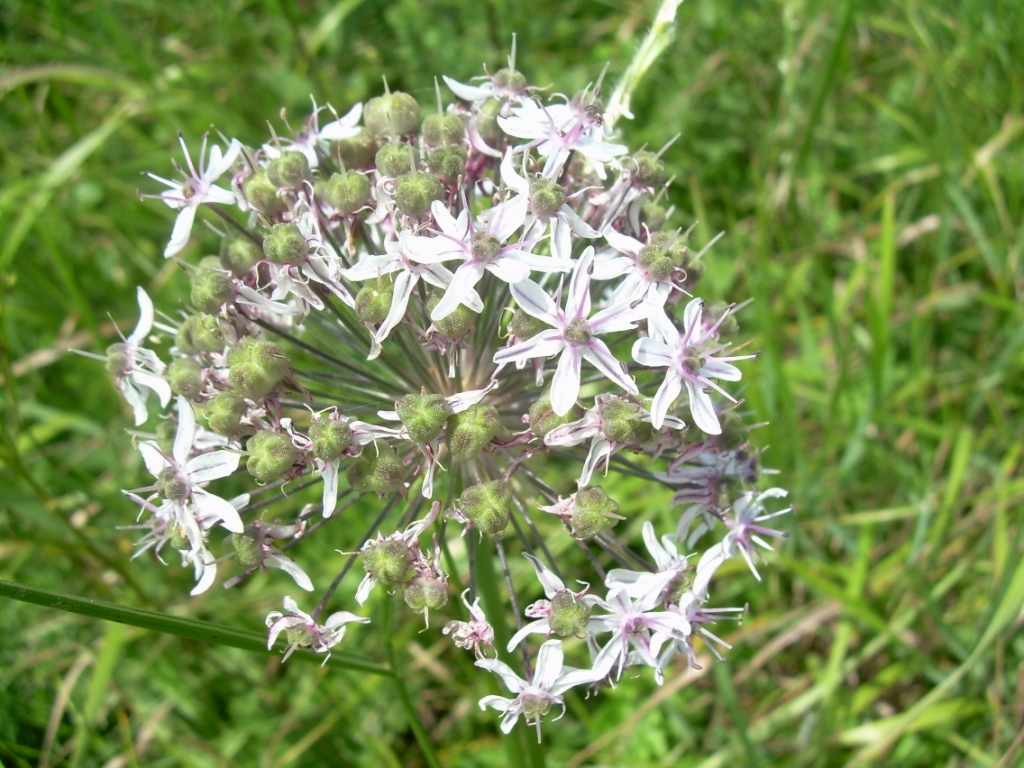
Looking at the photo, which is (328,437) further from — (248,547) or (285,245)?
(285,245)

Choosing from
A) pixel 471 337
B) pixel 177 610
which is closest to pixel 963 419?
pixel 471 337

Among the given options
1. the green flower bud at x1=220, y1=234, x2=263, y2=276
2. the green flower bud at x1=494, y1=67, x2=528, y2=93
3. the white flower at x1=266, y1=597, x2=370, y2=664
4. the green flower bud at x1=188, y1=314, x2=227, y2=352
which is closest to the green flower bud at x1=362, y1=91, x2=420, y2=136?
the green flower bud at x1=494, y1=67, x2=528, y2=93

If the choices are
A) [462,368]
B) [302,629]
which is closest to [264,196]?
[462,368]

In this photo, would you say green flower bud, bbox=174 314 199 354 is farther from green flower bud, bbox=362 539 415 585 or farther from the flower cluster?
green flower bud, bbox=362 539 415 585

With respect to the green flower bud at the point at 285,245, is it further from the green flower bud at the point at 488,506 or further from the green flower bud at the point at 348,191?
the green flower bud at the point at 488,506

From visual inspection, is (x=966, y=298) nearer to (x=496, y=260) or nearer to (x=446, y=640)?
(x=446, y=640)
